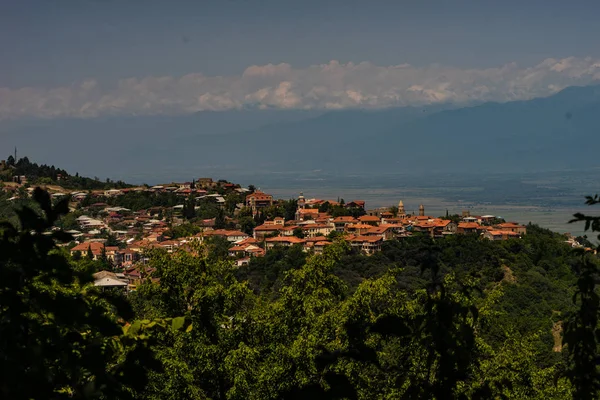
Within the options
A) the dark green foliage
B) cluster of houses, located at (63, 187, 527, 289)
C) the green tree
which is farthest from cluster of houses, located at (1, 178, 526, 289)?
the green tree

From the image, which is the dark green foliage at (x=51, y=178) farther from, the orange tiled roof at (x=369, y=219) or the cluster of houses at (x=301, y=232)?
the orange tiled roof at (x=369, y=219)

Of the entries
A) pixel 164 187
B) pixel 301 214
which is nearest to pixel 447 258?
pixel 301 214

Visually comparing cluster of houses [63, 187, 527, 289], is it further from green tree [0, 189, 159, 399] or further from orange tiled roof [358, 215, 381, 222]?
green tree [0, 189, 159, 399]

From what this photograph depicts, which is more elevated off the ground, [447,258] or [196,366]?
[196,366]

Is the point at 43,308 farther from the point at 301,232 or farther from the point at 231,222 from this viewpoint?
the point at 231,222

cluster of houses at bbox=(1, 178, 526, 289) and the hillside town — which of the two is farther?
the hillside town

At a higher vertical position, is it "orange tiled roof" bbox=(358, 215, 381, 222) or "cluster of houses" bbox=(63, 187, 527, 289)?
"orange tiled roof" bbox=(358, 215, 381, 222)

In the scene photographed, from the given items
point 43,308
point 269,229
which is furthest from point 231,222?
point 43,308

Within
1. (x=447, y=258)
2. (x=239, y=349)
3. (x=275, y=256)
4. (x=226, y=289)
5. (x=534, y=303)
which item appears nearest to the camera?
(x=239, y=349)

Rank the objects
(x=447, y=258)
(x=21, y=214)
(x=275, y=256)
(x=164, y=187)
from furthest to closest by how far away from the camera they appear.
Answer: (x=164, y=187), (x=275, y=256), (x=447, y=258), (x=21, y=214)

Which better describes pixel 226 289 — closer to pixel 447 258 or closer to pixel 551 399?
pixel 551 399
